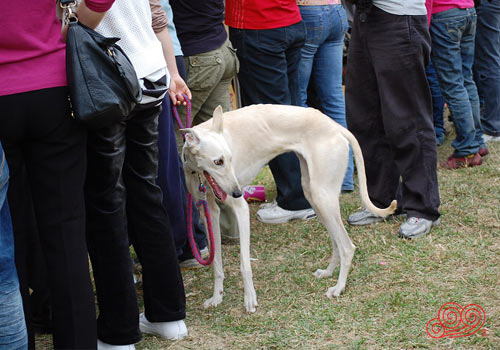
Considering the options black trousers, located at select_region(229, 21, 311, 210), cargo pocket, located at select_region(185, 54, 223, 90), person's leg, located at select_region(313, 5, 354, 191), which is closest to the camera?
cargo pocket, located at select_region(185, 54, 223, 90)

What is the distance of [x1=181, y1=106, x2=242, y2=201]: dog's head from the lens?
329 cm

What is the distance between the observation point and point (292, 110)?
12.4ft

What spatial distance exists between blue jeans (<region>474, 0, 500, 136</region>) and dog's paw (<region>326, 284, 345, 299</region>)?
4.09m

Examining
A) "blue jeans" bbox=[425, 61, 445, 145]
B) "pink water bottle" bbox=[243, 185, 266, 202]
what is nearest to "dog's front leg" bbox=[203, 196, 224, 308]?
"pink water bottle" bbox=[243, 185, 266, 202]

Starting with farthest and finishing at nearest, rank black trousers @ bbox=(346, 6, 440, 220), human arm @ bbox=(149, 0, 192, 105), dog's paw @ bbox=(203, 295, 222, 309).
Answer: black trousers @ bbox=(346, 6, 440, 220) < dog's paw @ bbox=(203, 295, 222, 309) < human arm @ bbox=(149, 0, 192, 105)

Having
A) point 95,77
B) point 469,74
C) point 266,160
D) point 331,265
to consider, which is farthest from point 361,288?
point 469,74

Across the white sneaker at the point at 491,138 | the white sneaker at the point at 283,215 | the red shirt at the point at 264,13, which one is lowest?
the white sneaker at the point at 491,138

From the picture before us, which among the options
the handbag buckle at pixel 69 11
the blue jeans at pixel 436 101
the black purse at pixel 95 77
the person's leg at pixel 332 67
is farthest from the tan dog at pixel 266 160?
the blue jeans at pixel 436 101

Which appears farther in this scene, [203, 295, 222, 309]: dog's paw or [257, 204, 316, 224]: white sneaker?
[257, 204, 316, 224]: white sneaker

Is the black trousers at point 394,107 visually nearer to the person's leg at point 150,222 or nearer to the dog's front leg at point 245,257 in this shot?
the dog's front leg at point 245,257

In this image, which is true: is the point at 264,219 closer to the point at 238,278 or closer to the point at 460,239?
the point at 238,278
